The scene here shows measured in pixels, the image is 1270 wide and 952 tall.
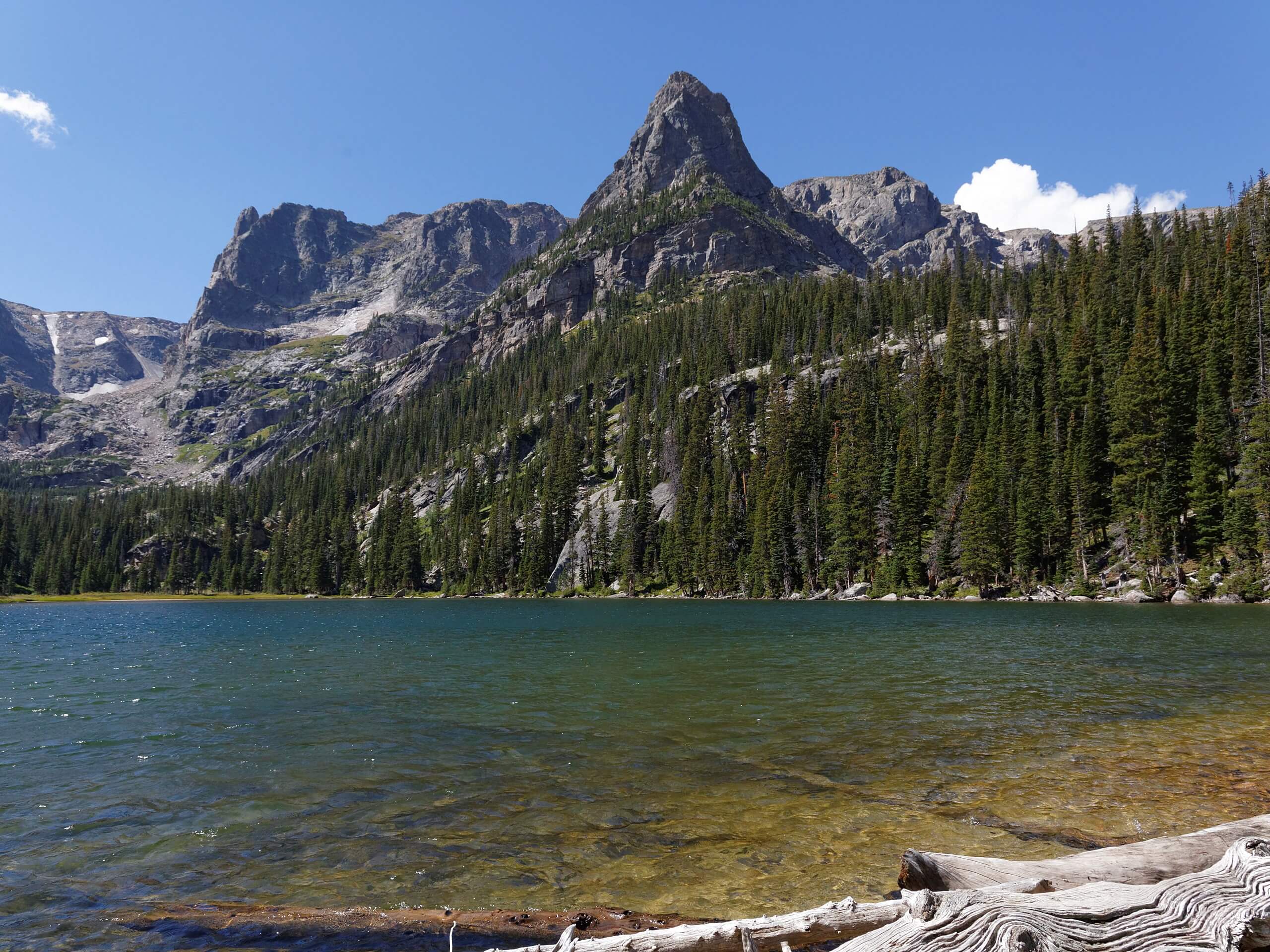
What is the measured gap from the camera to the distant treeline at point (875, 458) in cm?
8000

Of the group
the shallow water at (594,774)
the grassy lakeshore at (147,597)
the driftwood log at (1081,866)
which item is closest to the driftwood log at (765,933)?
the driftwood log at (1081,866)

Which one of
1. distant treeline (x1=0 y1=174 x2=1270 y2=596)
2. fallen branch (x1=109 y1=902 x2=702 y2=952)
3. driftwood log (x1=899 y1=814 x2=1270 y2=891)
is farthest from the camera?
distant treeline (x1=0 y1=174 x2=1270 y2=596)

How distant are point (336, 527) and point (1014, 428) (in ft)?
530

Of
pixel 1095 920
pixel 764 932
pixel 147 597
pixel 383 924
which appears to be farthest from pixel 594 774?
pixel 147 597

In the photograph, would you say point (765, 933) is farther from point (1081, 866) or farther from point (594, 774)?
point (594, 774)

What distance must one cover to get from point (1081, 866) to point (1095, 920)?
131 cm

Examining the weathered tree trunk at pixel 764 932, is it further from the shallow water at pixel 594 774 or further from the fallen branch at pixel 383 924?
the shallow water at pixel 594 774

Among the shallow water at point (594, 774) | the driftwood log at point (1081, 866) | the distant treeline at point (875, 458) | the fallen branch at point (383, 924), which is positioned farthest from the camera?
the distant treeline at point (875, 458)

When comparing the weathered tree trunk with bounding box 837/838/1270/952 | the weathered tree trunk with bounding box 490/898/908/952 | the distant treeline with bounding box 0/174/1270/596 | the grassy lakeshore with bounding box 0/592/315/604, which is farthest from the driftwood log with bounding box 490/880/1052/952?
the grassy lakeshore with bounding box 0/592/315/604

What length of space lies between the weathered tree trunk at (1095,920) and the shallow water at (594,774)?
491 cm

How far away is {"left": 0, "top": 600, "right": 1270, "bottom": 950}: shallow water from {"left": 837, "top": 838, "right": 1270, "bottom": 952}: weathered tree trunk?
4910 mm

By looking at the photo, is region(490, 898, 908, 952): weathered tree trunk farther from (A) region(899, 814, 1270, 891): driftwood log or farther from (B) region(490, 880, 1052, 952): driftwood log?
(A) region(899, 814, 1270, 891): driftwood log

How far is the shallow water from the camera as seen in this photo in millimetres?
9680

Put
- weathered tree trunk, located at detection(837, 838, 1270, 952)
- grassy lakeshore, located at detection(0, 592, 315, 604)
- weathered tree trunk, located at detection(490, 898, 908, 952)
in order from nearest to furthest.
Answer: weathered tree trunk, located at detection(837, 838, 1270, 952), weathered tree trunk, located at detection(490, 898, 908, 952), grassy lakeshore, located at detection(0, 592, 315, 604)
